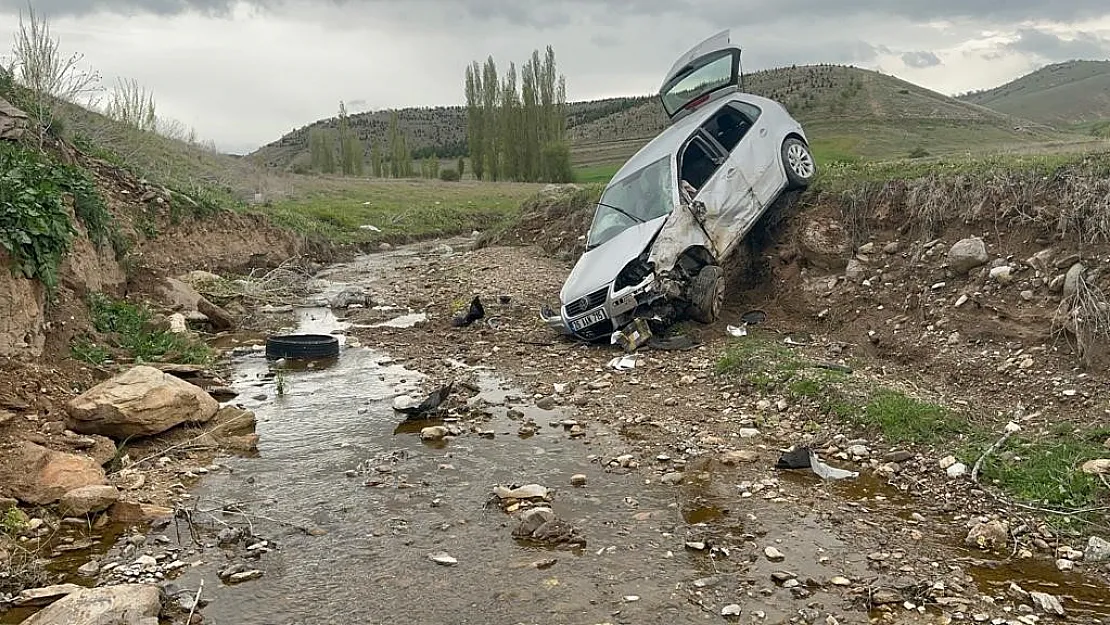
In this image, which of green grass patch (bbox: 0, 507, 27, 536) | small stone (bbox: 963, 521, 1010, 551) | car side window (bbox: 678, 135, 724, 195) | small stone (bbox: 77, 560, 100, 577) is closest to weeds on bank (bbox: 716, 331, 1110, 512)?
small stone (bbox: 963, 521, 1010, 551)

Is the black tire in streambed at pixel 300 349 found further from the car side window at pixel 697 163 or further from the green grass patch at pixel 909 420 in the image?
the green grass patch at pixel 909 420

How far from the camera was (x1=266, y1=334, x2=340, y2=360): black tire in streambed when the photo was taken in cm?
1022

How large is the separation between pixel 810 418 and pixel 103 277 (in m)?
9.24

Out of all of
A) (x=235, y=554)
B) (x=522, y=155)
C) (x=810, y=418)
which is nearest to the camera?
(x=235, y=554)

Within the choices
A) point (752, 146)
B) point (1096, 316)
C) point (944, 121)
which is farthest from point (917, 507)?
point (944, 121)

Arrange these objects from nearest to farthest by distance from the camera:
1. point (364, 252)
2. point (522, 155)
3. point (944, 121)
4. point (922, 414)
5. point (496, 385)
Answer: point (922, 414), point (496, 385), point (364, 252), point (944, 121), point (522, 155)

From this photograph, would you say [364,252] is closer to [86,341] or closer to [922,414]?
[86,341]

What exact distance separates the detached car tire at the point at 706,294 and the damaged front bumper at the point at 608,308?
62 centimetres

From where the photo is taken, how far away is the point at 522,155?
5347 cm

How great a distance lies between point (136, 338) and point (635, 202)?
6.47 metres

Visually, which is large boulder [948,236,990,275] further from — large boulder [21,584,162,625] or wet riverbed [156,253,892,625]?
large boulder [21,584,162,625]

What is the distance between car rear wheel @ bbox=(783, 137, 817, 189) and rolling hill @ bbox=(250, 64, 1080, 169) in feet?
22.1

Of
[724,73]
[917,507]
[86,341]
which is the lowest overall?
[917,507]

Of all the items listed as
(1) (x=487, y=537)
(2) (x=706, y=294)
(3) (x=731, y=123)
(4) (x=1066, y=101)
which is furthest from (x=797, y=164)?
(4) (x=1066, y=101)
